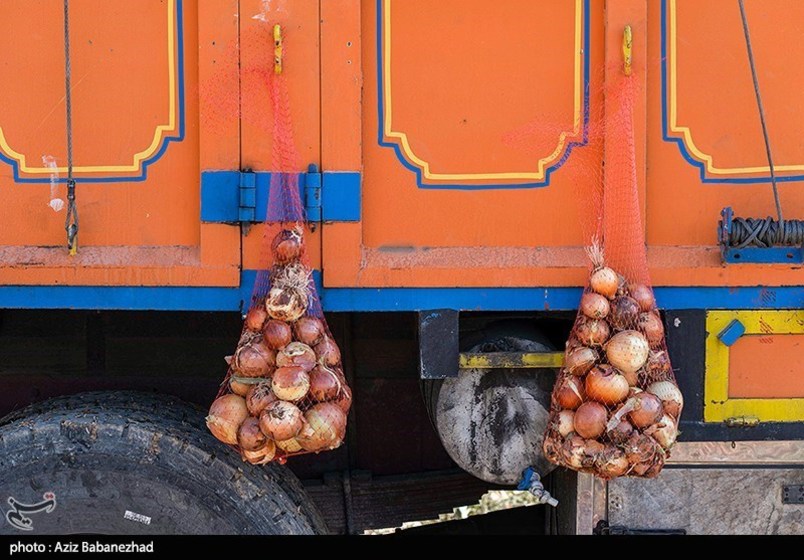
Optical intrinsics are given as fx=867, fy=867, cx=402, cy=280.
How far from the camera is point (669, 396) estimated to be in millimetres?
2318

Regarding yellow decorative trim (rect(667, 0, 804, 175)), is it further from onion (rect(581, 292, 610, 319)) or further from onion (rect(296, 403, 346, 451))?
Result: onion (rect(296, 403, 346, 451))

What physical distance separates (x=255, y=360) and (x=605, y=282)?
961mm

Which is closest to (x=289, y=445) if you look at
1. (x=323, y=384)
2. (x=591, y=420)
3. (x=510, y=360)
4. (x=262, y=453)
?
(x=262, y=453)

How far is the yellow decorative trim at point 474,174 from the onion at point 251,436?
822 mm

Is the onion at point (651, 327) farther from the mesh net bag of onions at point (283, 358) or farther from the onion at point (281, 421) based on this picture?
the onion at point (281, 421)

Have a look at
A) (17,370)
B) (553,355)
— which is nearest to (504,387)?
(553,355)

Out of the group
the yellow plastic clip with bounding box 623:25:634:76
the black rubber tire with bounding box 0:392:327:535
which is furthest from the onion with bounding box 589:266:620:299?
the black rubber tire with bounding box 0:392:327:535

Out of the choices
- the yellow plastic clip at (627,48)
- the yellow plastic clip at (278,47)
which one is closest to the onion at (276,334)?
the yellow plastic clip at (278,47)

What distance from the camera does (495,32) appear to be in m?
2.39

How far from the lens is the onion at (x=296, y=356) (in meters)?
2.27

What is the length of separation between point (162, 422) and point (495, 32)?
1.48 m

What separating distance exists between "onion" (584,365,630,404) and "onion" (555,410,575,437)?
0.08 m

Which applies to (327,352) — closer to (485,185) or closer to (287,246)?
(287,246)

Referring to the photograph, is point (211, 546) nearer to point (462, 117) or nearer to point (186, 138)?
point (186, 138)
